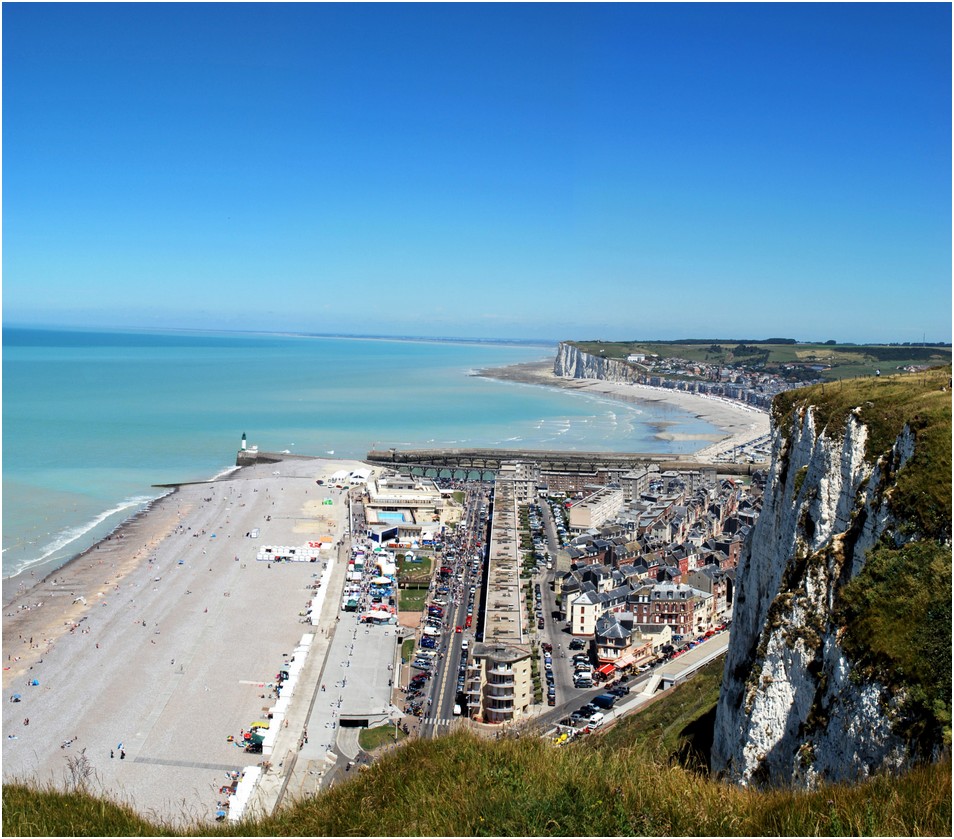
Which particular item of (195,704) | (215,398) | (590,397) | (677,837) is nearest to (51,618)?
(195,704)

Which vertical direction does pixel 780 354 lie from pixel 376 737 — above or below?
above

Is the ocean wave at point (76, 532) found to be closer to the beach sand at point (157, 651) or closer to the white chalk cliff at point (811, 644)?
the beach sand at point (157, 651)

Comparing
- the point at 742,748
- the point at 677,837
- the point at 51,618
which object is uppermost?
the point at 677,837

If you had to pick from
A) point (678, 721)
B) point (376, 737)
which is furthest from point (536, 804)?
point (376, 737)

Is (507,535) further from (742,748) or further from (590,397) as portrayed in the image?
(590,397)

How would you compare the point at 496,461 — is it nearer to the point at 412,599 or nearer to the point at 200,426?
the point at 412,599

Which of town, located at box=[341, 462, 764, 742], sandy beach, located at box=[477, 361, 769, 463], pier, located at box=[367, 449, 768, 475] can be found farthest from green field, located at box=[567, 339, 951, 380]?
town, located at box=[341, 462, 764, 742]
